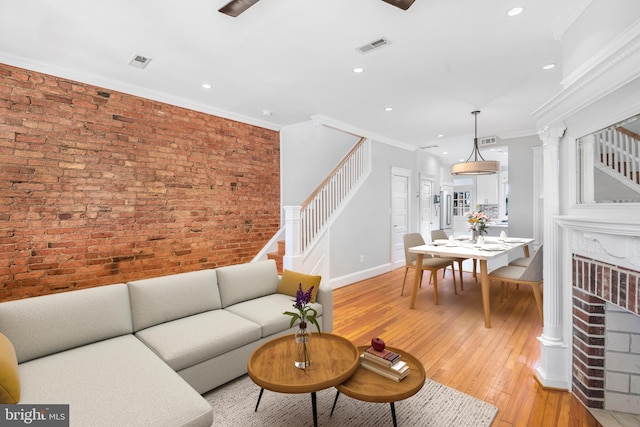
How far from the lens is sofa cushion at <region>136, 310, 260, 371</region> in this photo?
200cm

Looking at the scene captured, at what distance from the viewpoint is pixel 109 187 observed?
11.0ft

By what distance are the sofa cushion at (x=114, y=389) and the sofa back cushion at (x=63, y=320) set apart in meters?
0.09

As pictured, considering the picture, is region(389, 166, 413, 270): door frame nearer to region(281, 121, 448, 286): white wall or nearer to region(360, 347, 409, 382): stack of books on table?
region(281, 121, 448, 286): white wall

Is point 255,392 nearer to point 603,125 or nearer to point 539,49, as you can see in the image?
point 603,125

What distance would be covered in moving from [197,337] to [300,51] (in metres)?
2.51

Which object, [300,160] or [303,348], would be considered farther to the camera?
[300,160]

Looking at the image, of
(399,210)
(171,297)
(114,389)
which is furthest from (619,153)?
(399,210)

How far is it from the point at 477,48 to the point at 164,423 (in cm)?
341

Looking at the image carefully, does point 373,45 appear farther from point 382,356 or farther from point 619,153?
point 382,356

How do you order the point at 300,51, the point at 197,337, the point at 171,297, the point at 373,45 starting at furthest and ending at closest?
the point at 300,51 → the point at 373,45 → the point at 171,297 → the point at 197,337

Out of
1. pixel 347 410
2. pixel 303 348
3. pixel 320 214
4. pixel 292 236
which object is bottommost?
pixel 347 410

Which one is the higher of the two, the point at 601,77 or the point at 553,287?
the point at 601,77

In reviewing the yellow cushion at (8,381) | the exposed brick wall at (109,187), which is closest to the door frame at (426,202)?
the exposed brick wall at (109,187)

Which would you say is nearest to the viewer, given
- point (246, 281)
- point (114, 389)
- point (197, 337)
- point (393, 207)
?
point (114, 389)
